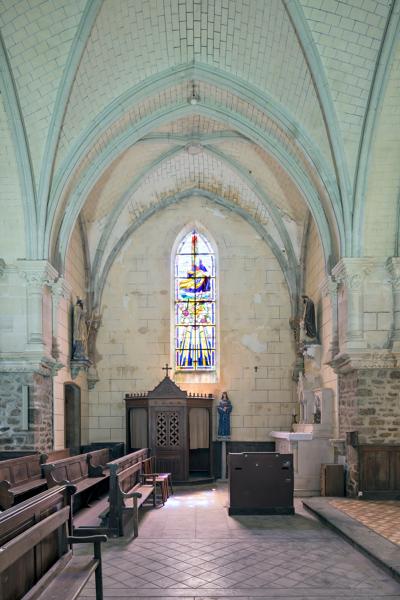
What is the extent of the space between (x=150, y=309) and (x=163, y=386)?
2.51 meters

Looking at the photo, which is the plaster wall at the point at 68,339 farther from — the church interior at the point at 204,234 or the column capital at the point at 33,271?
the column capital at the point at 33,271

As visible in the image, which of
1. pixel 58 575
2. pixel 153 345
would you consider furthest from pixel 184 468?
pixel 58 575

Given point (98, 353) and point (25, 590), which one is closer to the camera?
point (25, 590)

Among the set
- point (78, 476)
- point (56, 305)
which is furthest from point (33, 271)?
point (78, 476)

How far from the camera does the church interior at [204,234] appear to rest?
10.9 meters

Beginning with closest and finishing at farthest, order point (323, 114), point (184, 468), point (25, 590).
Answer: point (25, 590) < point (323, 114) < point (184, 468)

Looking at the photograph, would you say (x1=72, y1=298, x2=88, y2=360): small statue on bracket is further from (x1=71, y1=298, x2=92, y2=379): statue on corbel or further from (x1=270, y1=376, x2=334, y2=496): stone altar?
(x1=270, y1=376, x2=334, y2=496): stone altar

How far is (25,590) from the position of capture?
12.9 feet

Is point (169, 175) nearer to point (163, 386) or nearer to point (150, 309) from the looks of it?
point (150, 309)

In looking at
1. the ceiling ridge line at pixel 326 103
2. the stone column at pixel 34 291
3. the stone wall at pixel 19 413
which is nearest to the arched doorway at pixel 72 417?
the stone wall at pixel 19 413

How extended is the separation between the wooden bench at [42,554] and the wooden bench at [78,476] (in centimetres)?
317

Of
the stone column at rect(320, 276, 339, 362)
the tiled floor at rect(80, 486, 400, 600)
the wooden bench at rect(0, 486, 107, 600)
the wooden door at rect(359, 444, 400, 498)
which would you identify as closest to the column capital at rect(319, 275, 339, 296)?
the stone column at rect(320, 276, 339, 362)

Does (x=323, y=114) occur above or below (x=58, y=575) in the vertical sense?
above

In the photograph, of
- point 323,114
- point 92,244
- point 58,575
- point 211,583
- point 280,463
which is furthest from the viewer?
point 92,244
